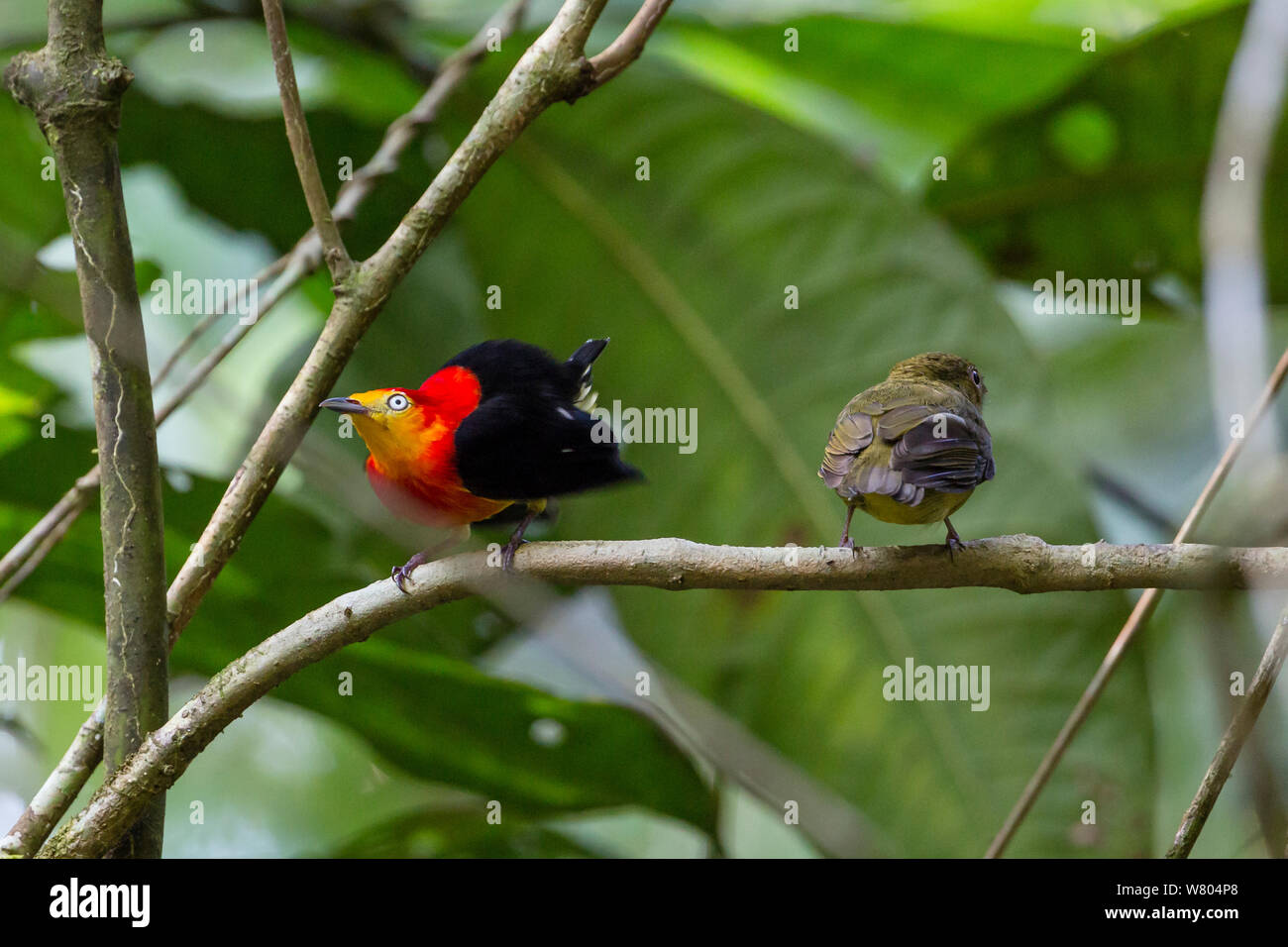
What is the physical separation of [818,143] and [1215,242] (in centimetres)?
77

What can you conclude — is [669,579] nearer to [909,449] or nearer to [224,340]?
[909,449]

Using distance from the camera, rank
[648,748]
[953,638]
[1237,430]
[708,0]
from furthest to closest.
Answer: [708,0] < [953,638] < [648,748] < [1237,430]

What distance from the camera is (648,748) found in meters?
1.53

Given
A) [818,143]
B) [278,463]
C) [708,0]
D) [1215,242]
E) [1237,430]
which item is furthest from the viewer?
[708,0]

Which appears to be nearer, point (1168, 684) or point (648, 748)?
point (648, 748)

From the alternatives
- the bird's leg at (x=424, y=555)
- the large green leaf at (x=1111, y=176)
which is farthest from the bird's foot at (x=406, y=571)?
the large green leaf at (x=1111, y=176)

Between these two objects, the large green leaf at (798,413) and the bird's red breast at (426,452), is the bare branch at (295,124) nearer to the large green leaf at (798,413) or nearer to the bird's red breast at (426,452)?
the bird's red breast at (426,452)

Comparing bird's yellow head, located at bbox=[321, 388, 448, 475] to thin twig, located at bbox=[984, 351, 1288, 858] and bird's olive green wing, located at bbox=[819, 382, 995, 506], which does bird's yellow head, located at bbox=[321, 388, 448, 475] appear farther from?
thin twig, located at bbox=[984, 351, 1288, 858]

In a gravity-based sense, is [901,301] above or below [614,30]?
below

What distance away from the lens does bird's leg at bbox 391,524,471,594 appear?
0.91m

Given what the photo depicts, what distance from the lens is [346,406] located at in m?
0.91

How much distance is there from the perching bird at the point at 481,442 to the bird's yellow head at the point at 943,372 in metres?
0.35

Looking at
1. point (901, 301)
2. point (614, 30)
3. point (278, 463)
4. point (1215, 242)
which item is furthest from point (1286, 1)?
point (278, 463)

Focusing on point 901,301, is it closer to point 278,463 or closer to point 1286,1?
point 1286,1
